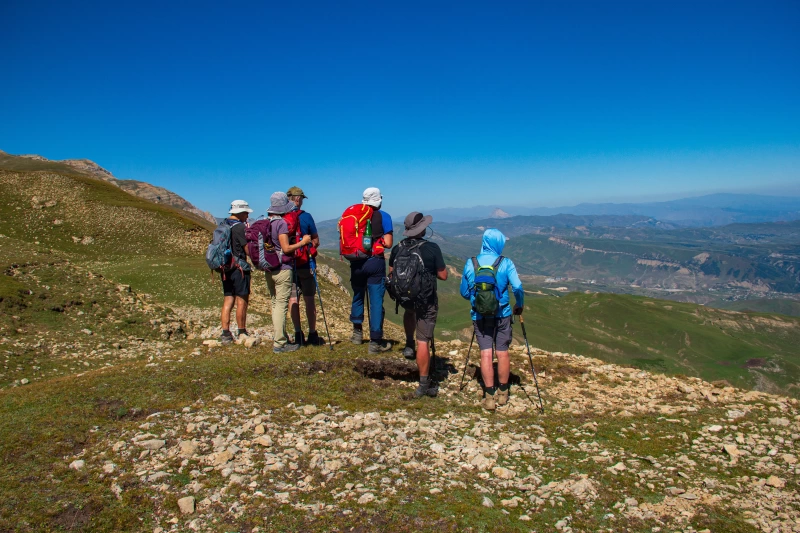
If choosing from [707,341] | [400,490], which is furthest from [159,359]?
[707,341]

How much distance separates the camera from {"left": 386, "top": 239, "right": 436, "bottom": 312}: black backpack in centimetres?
866

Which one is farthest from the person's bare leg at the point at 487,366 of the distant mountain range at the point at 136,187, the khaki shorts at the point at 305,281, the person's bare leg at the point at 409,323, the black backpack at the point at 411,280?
the distant mountain range at the point at 136,187

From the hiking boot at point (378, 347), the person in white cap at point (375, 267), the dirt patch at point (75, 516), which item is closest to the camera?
the dirt patch at point (75, 516)

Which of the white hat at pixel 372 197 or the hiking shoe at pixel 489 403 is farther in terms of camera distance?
the white hat at pixel 372 197

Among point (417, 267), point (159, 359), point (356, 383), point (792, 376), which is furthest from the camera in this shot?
point (792, 376)

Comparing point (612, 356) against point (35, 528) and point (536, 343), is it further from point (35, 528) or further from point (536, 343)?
point (35, 528)

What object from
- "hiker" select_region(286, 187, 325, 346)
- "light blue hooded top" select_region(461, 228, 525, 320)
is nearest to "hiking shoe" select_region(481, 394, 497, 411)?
"light blue hooded top" select_region(461, 228, 525, 320)

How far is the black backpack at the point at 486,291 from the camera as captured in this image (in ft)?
27.7

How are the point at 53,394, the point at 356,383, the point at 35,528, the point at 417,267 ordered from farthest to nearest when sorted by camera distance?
1. the point at 356,383
2. the point at 417,267
3. the point at 53,394
4. the point at 35,528

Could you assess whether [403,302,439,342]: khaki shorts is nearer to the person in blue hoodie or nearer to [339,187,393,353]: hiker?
the person in blue hoodie

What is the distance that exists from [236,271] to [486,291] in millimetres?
7085

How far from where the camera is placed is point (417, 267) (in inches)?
343

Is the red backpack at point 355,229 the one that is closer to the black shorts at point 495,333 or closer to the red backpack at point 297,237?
the red backpack at point 297,237

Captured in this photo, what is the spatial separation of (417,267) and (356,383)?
3.01 m
